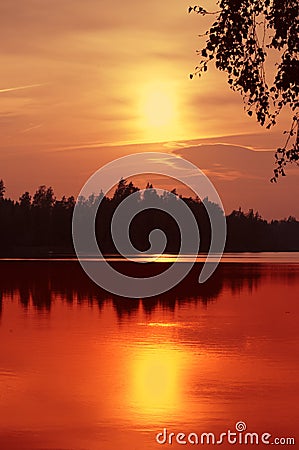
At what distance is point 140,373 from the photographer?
799 inches

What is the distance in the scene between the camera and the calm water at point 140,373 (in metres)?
15.0

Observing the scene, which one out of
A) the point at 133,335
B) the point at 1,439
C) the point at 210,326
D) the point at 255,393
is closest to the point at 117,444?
the point at 1,439

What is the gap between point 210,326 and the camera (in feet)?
102

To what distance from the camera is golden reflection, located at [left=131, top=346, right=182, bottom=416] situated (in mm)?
16719

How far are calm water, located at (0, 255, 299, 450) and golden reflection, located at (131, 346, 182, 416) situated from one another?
2cm

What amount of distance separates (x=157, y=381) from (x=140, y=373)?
815 millimetres

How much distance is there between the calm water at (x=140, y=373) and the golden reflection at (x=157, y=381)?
0.02 meters

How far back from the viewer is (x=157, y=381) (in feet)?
64.2

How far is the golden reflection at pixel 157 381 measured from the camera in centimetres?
1672

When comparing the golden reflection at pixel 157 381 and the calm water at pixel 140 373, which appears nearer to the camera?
the calm water at pixel 140 373

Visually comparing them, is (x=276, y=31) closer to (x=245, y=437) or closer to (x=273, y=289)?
(x=245, y=437)

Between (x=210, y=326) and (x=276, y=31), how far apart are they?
19.9 m

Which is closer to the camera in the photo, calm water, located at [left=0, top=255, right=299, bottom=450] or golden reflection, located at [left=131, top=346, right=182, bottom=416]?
calm water, located at [left=0, top=255, right=299, bottom=450]

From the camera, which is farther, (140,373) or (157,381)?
(140,373)
